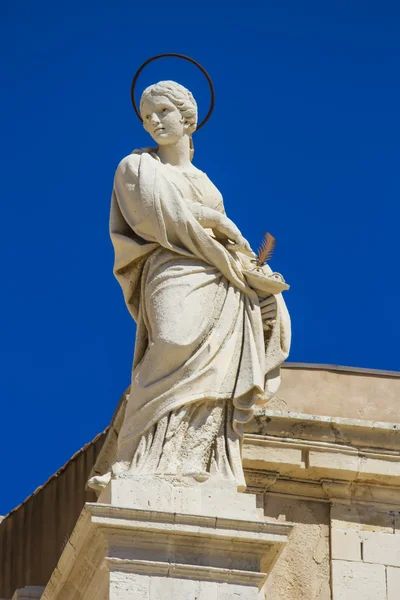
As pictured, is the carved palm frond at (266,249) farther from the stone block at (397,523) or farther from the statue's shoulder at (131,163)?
the stone block at (397,523)

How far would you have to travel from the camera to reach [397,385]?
1673cm

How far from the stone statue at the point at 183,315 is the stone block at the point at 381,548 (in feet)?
4.70

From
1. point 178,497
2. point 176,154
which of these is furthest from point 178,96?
point 178,497

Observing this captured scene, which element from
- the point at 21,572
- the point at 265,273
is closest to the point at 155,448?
the point at 265,273

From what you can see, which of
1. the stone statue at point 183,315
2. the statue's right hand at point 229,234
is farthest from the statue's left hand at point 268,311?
the statue's right hand at point 229,234

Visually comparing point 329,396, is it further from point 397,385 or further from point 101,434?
point 101,434

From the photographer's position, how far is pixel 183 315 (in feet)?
48.4

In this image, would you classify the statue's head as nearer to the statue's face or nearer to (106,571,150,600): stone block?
the statue's face

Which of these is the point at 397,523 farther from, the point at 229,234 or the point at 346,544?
the point at 229,234

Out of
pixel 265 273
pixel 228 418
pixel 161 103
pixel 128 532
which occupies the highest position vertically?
pixel 161 103

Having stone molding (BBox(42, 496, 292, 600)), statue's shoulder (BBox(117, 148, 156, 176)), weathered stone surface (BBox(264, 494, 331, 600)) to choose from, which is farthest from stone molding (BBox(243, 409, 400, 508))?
statue's shoulder (BBox(117, 148, 156, 176))

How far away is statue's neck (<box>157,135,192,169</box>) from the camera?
15609 millimetres

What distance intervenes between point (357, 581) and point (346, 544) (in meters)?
0.29

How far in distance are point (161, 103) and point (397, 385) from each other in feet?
9.36
